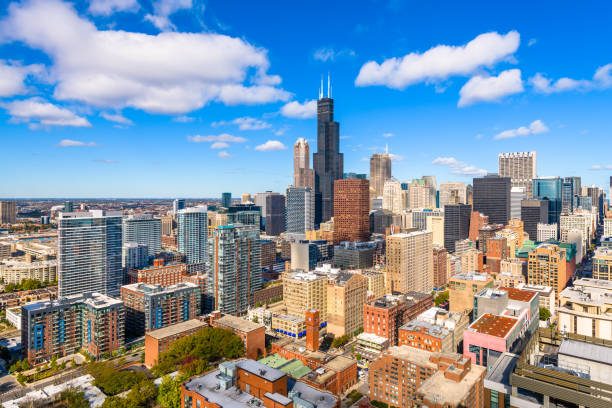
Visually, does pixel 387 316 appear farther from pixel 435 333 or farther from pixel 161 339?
pixel 161 339

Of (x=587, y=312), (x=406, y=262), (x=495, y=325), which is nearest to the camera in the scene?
(x=495, y=325)

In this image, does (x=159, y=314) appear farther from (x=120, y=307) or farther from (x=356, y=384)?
(x=356, y=384)

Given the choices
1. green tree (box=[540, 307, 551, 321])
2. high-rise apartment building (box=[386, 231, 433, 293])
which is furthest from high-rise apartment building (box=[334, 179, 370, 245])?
green tree (box=[540, 307, 551, 321])

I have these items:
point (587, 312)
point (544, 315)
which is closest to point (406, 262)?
point (544, 315)

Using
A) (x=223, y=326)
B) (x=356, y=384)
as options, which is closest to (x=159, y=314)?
(x=223, y=326)

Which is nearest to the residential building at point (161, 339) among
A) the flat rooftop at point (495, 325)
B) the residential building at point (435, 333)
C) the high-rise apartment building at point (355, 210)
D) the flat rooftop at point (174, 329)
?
the flat rooftop at point (174, 329)
